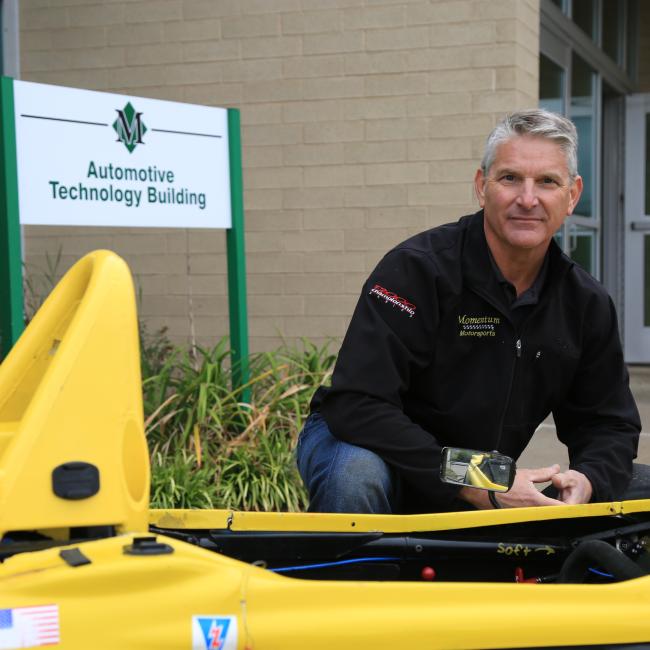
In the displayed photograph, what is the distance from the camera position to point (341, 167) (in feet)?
23.2

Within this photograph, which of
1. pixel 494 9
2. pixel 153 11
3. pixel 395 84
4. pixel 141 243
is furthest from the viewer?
pixel 141 243

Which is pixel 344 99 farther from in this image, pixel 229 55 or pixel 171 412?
pixel 171 412

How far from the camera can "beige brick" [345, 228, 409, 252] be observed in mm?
6984

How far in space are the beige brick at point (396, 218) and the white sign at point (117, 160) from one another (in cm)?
146

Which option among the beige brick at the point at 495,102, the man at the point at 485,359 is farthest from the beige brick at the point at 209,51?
the man at the point at 485,359

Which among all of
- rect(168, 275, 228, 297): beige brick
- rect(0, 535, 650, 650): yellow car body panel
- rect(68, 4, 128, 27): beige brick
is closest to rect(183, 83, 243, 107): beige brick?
rect(68, 4, 128, 27): beige brick

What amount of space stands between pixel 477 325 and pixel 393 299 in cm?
25

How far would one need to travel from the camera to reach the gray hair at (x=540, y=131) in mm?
2854

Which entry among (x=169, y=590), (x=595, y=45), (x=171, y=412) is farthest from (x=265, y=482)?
(x=595, y=45)

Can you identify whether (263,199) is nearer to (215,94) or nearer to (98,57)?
(215,94)

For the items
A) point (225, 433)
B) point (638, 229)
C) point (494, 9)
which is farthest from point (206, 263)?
point (638, 229)

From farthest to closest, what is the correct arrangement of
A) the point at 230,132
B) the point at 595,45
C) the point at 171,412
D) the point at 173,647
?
1. the point at 595,45
2. the point at 230,132
3. the point at 171,412
4. the point at 173,647

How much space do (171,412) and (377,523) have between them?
3.04 metres

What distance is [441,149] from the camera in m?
6.86
